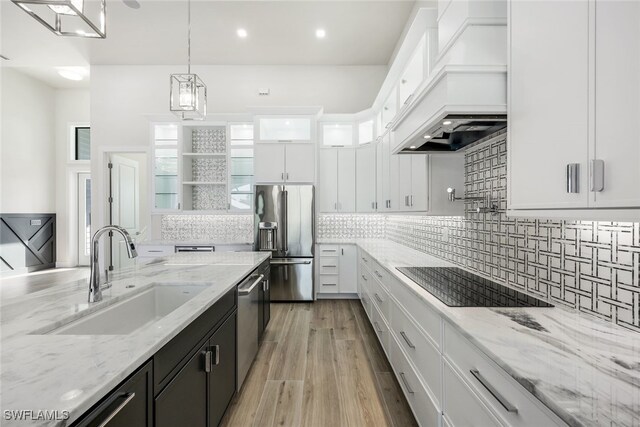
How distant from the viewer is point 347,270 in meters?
4.72

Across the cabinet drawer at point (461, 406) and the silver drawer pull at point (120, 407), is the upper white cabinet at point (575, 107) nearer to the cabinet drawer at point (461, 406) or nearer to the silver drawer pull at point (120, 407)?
the cabinet drawer at point (461, 406)

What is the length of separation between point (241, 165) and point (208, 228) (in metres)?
1.21

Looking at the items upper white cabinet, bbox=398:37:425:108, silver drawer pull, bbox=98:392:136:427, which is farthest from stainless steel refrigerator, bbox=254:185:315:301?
silver drawer pull, bbox=98:392:136:427

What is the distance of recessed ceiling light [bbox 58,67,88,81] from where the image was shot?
5.98m

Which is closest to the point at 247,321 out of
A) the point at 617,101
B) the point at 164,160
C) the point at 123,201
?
the point at 617,101

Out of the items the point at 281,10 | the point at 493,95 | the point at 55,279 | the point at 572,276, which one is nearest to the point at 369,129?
the point at 281,10

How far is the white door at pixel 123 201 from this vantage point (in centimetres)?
532

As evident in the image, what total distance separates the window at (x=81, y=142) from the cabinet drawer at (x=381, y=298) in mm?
7519

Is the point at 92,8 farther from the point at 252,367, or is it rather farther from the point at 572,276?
the point at 572,276

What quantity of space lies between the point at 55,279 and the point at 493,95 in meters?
7.44

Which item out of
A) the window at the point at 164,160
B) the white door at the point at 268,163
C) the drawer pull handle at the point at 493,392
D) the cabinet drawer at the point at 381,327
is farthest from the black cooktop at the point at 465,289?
the window at the point at 164,160

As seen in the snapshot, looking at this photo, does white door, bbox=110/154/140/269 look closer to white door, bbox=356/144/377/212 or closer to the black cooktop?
A: white door, bbox=356/144/377/212

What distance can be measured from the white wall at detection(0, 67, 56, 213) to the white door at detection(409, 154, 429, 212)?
7757mm

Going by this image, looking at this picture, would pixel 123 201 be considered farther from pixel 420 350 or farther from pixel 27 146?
pixel 420 350
